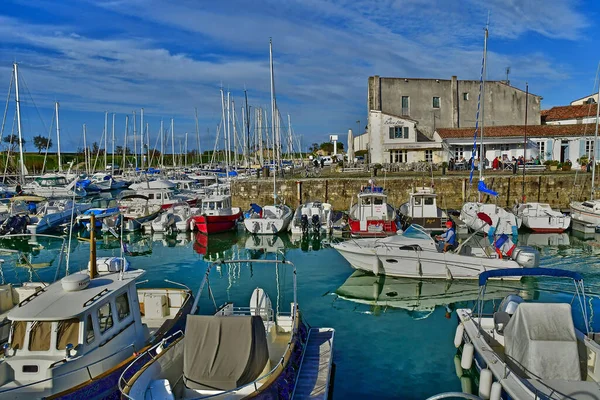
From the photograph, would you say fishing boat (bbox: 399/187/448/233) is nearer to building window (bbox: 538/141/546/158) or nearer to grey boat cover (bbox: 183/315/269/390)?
grey boat cover (bbox: 183/315/269/390)

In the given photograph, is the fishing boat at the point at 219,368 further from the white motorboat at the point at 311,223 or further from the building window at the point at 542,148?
the building window at the point at 542,148

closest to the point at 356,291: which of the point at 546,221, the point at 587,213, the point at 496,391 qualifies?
the point at 496,391

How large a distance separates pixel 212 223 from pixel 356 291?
13801mm

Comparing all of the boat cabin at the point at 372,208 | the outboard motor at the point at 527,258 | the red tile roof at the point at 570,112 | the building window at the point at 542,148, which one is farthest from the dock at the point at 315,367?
the red tile roof at the point at 570,112

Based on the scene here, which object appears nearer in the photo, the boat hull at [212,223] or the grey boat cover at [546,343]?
the grey boat cover at [546,343]

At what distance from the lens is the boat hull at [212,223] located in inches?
1130

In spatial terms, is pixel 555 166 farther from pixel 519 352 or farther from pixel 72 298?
pixel 72 298

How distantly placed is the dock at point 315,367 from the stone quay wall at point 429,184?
22.0 m

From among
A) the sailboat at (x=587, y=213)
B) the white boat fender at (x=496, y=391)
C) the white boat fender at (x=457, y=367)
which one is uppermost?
the sailboat at (x=587, y=213)

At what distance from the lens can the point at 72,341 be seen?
8.43m

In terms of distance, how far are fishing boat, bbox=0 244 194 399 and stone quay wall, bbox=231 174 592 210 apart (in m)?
24.7

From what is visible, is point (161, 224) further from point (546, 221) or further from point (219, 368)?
point (219, 368)

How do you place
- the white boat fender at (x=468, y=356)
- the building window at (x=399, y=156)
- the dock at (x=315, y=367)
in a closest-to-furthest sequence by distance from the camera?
the dock at (x=315, y=367) → the white boat fender at (x=468, y=356) → the building window at (x=399, y=156)

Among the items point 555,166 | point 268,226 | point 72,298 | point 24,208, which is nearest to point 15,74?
point 24,208
